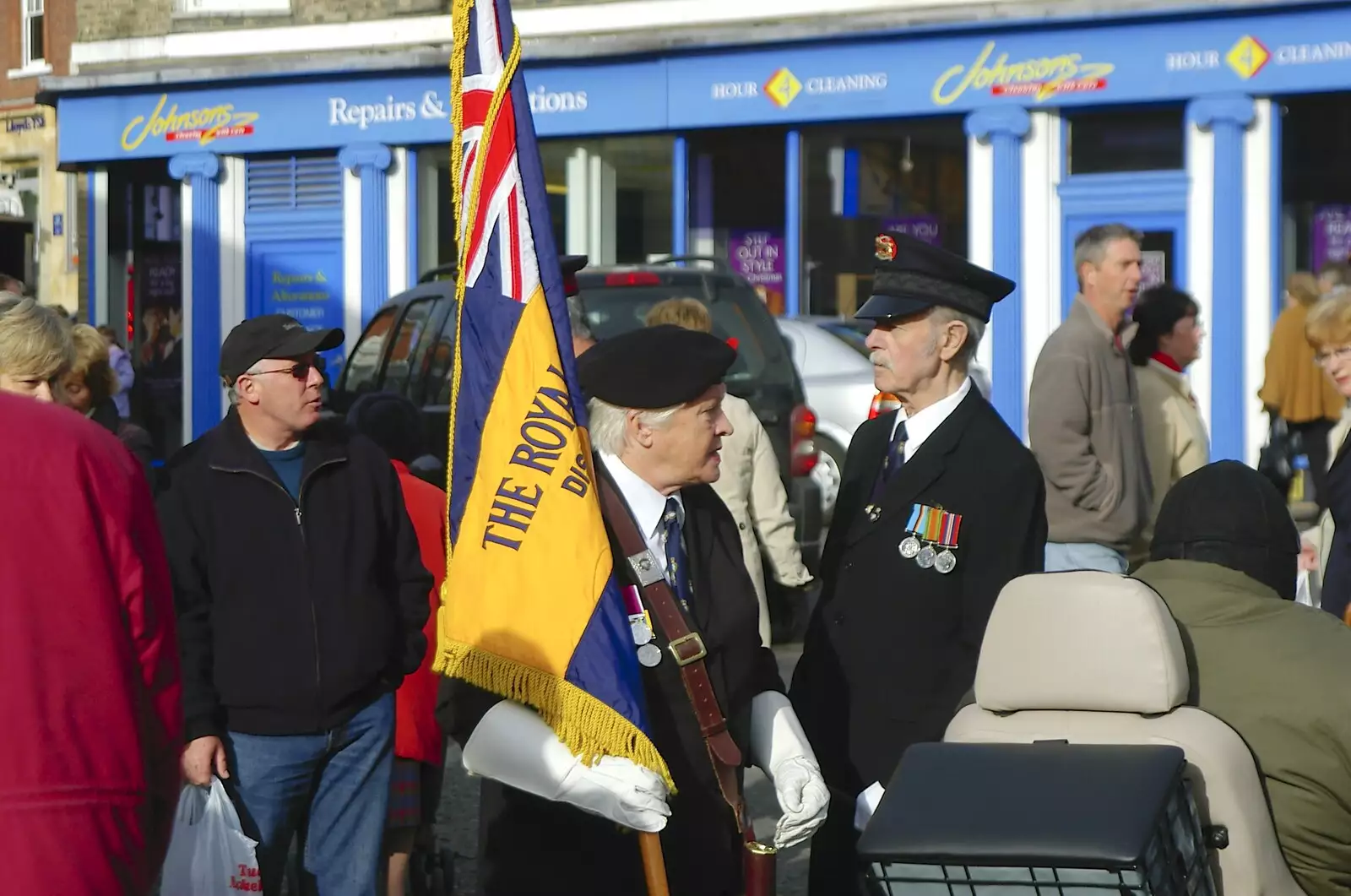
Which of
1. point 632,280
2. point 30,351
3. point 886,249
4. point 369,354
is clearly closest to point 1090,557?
point 886,249

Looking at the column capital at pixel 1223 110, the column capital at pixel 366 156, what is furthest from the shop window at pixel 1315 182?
the column capital at pixel 366 156

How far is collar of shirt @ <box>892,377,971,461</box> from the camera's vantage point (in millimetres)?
4676

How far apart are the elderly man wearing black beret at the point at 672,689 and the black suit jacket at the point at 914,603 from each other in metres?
0.52

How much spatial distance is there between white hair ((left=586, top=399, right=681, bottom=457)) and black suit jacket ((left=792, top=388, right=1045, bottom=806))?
0.83 metres

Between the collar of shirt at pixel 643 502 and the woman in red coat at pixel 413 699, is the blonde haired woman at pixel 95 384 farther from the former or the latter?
the collar of shirt at pixel 643 502

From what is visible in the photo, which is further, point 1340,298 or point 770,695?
point 1340,298

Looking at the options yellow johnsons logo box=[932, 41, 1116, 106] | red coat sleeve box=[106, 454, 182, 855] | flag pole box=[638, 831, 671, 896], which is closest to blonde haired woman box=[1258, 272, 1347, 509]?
yellow johnsons logo box=[932, 41, 1116, 106]

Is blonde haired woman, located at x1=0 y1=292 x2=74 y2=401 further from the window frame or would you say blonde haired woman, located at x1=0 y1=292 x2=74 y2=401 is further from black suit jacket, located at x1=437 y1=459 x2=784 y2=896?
the window frame

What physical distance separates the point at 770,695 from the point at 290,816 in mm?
1620

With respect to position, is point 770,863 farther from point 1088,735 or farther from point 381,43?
point 381,43

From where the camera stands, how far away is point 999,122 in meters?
17.5

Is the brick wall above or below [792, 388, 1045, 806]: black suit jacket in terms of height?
above

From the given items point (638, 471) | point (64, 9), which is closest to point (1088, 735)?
point (638, 471)

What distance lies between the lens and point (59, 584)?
2.71 meters
